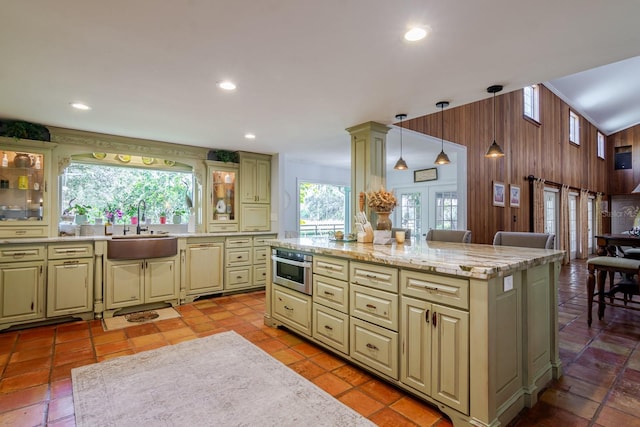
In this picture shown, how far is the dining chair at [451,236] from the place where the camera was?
138 inches

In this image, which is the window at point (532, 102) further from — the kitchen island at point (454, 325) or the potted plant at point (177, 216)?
the potted plant at point (177, 216)

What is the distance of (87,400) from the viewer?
206 centimetres

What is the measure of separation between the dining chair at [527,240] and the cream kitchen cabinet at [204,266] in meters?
3.63

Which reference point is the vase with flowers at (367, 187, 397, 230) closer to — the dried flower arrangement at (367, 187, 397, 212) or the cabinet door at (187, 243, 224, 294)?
the dried flower arrangement at (367, 187, 397, 212)

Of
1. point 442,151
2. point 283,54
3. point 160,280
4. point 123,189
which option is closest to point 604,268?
point 442,151

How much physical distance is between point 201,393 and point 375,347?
1.22 metres

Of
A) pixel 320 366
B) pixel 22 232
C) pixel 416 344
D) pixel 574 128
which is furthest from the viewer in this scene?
pixel 574 128

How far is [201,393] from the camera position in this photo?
2143 mm

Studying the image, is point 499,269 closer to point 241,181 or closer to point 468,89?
point 468,89

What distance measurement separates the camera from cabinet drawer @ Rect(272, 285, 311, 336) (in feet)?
9.65

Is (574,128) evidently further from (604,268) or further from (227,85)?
(227,85)

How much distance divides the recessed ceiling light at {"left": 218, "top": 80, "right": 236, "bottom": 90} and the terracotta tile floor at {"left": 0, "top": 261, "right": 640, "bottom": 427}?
2.29m

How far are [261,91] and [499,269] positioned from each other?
2249mm

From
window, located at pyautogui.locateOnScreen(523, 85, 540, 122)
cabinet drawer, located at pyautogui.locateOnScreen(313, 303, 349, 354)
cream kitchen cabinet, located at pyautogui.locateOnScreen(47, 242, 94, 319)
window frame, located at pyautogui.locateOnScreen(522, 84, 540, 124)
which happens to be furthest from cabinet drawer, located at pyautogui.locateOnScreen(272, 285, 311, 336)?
window, located at pyautogui.locateOnScreen(523, 85, 540, 122)
